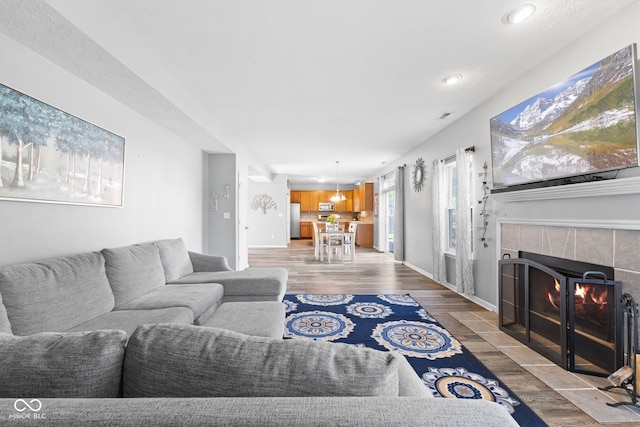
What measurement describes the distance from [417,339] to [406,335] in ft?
0.38

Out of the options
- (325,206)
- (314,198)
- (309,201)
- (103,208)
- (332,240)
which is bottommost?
(332,240)

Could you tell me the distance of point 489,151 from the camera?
3438 mm

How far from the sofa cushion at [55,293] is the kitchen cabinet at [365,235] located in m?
8.46

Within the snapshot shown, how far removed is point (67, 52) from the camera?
1.98 m

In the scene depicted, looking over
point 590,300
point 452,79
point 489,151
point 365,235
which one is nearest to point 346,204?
point 365,235

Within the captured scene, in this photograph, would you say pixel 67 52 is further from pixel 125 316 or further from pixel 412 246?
pixel 412 246

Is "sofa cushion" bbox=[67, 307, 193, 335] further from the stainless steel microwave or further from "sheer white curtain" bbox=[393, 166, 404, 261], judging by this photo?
the stainless steel microwave

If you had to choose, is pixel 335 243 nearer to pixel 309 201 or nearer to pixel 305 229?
pixel 305 229

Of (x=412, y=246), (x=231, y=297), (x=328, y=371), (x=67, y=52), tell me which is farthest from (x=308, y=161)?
(x=328, y=371)

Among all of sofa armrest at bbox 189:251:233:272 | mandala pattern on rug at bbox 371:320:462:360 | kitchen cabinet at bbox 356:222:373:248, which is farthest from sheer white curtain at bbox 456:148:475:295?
kitchen cabinet at bbox 356:222:373:248

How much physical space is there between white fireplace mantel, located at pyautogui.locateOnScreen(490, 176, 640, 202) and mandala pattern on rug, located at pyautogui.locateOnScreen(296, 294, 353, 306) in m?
2.27

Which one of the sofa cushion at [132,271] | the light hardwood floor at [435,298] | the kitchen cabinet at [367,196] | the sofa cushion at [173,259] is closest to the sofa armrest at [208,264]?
the sofa cushion at [173,259]

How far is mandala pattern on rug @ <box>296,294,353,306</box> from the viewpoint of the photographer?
3.75 meters

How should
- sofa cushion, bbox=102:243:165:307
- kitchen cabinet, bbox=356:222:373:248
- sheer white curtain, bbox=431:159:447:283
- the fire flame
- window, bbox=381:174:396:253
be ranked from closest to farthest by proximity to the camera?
the fire flame < sofa cushion, bbox=102:243:165:307 < sheer white curtain, bbox=431:159:447:283 < window, bbox=381:174:396:253 < kitchen cabinet, bbox=356:222:373:248
